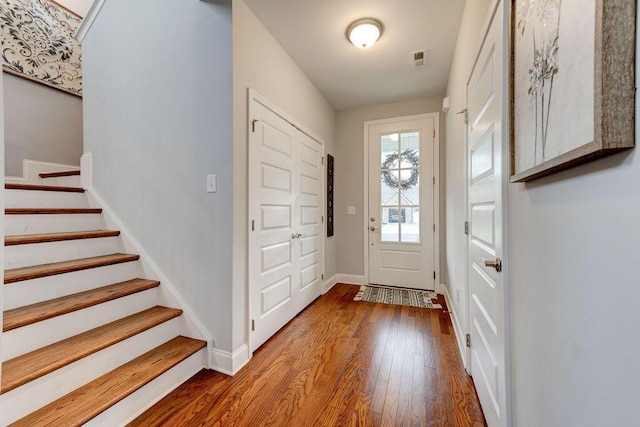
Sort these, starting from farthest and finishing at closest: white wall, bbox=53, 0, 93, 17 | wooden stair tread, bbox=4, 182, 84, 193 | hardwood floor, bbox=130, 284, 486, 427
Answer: white wall, bbox=53, 0, 93, 17 → wooden stair tread, bbox=4, 182, 84, 193 → hardwood floor, bbox=130, 284, 486, 427

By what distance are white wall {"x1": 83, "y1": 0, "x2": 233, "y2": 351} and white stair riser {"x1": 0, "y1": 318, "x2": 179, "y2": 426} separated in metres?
0.33

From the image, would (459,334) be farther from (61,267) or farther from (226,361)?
(61,267)

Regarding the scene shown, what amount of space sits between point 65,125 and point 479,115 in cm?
430

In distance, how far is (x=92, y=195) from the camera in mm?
2359

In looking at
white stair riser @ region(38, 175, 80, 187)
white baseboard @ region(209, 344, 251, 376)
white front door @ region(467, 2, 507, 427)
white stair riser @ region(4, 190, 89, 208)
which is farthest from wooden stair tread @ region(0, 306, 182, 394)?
white front door @ region(467, 2, 507, 427)

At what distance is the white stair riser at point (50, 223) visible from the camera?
180 cm

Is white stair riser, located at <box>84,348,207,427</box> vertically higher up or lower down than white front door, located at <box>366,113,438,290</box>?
lower down

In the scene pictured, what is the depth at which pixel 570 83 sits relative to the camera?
59 centimetres

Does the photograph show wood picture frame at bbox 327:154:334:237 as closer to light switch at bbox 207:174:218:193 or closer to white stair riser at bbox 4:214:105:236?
light switch at bbox 207:174:218:193

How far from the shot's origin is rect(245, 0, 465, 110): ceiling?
1.96m

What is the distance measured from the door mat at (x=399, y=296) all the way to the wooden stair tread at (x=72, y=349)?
7.13 ft

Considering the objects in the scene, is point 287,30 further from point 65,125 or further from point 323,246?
point 65,125

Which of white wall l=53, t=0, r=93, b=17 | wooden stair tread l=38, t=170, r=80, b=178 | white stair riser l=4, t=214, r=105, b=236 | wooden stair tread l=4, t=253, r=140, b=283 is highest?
white wall l=53, t=0, r=93, b=17

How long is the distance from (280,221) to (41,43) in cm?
341
